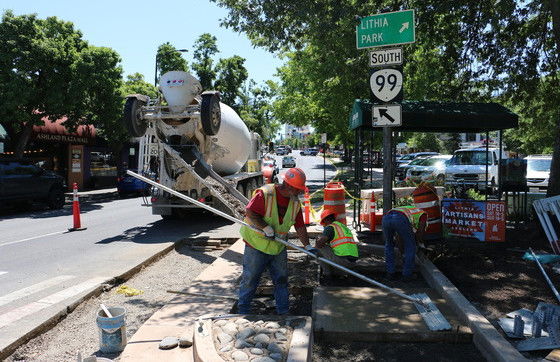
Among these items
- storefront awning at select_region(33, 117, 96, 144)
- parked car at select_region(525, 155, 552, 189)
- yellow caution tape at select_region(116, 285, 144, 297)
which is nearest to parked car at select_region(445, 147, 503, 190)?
parked car at select_region(525, 155, 552, 189)

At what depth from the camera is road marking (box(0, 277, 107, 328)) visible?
5.17 meters

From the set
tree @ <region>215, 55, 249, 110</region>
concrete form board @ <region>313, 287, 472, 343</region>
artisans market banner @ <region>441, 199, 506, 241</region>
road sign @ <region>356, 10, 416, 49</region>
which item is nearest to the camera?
concrete form board @ <region>313, 287, 472, 343</region>

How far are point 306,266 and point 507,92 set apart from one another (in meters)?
8.78

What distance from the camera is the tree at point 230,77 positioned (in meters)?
40.9

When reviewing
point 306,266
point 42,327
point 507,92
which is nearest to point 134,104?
point 306,266

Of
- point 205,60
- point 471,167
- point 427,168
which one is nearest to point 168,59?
point 205,60

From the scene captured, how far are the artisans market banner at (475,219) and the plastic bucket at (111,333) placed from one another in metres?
6.02

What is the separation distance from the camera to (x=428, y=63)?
12.9 meters

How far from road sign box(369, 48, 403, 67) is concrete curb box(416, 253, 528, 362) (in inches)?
126

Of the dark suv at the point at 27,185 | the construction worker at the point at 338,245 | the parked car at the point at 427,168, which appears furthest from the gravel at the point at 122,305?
the parked car at the point at 427,168

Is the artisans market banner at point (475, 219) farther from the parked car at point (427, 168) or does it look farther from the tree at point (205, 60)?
the tree at point (205, 60)

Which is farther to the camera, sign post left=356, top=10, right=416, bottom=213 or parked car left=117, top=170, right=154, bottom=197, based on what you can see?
parked car left=117, top=170, right=154, bottom=197

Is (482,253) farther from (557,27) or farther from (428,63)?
(428,63)

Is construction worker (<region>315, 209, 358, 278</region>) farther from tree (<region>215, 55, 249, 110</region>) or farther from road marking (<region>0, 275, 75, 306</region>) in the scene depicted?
tree (<region>215, 55, 249, 110</region>)
